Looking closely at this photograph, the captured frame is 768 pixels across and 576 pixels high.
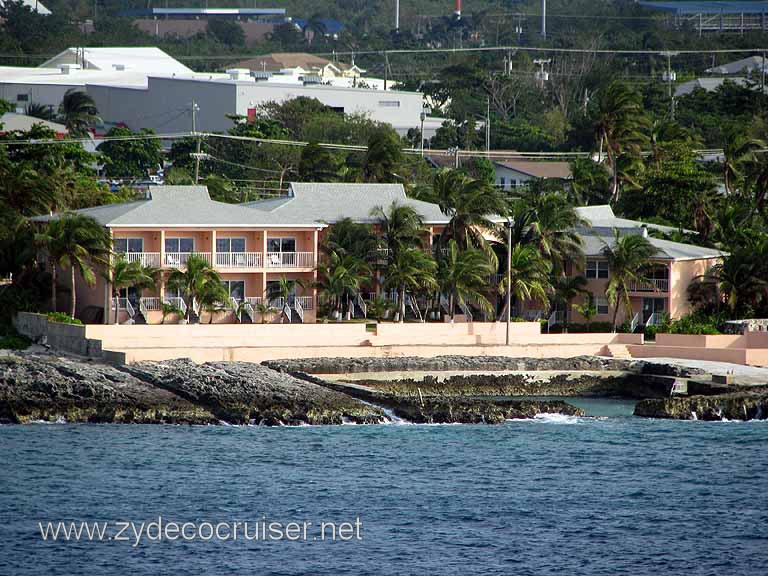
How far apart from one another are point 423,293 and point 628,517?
883 inches

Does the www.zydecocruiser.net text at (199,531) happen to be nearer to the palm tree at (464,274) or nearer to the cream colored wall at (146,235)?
the cream colored wall at (146,235)

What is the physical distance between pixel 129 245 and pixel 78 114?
52.4 metres

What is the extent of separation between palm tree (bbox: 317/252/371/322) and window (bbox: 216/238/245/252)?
3124 mm

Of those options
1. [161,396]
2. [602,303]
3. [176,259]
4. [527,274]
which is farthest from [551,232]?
[161,396]

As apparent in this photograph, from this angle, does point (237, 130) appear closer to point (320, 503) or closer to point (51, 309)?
point (51, 309)

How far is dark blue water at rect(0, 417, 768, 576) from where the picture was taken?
114 feet

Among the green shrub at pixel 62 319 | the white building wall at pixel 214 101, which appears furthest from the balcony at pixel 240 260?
the white building wall at pixel 214 101

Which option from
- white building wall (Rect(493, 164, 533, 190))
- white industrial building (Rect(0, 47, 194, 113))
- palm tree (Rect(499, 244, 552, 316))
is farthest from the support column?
white industrial building (Rect(0, 47, 194, 113))

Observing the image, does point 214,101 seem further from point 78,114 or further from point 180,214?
point 180,214

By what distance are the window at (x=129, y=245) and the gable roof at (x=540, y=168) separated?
5002 centimetres

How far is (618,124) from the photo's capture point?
84.8m

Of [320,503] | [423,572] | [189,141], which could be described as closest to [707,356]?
[320,503]

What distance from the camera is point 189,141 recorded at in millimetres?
95625

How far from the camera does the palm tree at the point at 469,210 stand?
199 ft
